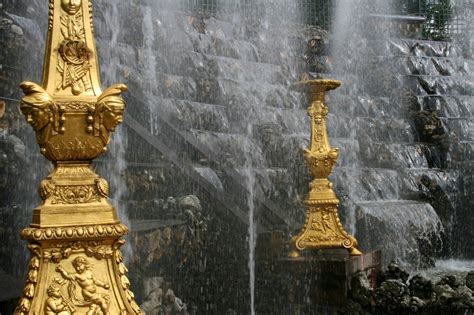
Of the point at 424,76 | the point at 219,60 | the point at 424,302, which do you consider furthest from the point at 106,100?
the point at 424,76

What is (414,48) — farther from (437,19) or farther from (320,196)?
(320,196)

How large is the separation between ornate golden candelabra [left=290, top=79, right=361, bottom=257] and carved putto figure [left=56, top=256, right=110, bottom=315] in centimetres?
594

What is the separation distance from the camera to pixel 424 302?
798cm

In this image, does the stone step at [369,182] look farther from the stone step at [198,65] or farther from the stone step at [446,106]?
the stone step at [446,106]

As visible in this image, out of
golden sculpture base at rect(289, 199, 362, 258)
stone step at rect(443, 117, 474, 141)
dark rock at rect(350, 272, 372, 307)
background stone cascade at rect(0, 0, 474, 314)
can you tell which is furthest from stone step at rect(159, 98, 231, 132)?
stone step at rect(443, 117, 474, 141)

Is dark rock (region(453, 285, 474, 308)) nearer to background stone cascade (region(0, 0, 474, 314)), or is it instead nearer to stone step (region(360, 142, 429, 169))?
background stone cascade (region(0, 0, 474, 314))

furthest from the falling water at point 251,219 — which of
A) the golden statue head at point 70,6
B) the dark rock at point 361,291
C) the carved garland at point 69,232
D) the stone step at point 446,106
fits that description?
the stone step at point 446,106

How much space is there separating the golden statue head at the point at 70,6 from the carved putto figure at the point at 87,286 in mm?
1015

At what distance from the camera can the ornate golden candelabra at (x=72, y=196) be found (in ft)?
9.87

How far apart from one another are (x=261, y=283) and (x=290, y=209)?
4060 mm

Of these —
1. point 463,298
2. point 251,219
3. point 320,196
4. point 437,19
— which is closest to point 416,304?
point 463,298

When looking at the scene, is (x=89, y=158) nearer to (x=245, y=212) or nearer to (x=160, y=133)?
(x=245, y=212)

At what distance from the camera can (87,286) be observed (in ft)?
9.89

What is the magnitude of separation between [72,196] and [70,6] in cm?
79
